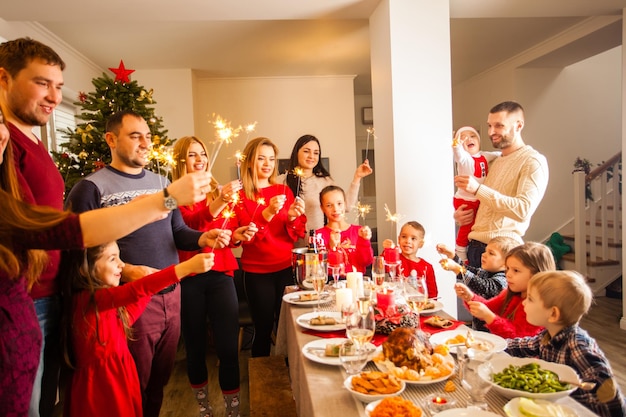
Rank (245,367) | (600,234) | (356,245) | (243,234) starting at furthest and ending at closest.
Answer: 1. (600,234)
2. (245,367)
3. (356,245)
4. (243,234)

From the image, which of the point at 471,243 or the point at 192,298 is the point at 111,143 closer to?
the point at 192,298

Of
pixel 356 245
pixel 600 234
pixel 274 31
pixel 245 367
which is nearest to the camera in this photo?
pixel 356 245

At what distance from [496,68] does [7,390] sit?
710 centimetres

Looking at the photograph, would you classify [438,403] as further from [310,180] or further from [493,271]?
[310,180]

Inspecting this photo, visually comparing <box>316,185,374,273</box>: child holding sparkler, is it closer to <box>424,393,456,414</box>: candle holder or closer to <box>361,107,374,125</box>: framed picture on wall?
<box>424,393,456,414</box>: candle holder

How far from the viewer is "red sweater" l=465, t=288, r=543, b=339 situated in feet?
5.77

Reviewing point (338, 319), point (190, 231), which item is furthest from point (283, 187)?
point (338, 319)

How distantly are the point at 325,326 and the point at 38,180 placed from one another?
120cm

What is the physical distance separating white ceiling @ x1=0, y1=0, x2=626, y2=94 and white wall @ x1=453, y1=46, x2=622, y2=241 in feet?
1.54

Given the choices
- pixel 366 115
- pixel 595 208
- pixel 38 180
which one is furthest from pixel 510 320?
pixel 366 115

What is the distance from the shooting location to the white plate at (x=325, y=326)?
1758 millimetres

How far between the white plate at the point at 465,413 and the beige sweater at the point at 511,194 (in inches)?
60.5

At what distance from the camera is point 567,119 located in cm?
655

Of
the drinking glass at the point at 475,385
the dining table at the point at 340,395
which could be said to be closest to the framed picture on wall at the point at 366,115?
the dining table at the point at 340,395
